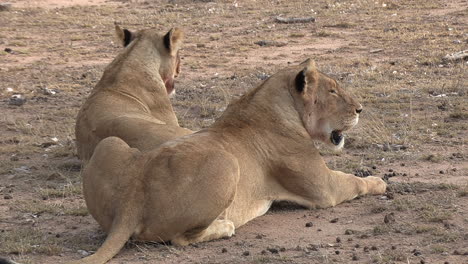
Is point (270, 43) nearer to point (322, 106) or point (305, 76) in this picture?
point (322, 106)

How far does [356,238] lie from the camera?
21.0ft

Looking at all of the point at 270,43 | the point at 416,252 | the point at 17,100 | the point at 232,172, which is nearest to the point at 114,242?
the point at 232,172

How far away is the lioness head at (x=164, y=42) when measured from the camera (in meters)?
9.41

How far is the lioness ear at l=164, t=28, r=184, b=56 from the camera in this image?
370 inches

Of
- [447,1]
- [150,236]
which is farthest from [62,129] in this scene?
[447,1]

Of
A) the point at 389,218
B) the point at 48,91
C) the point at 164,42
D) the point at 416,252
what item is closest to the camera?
the point at 416,252

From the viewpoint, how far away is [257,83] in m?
12.6

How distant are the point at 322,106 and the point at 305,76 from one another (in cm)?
34

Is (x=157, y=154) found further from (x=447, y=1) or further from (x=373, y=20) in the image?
(x=447, y=1)

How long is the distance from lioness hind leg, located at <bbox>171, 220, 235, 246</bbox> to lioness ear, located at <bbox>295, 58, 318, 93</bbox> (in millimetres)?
1253

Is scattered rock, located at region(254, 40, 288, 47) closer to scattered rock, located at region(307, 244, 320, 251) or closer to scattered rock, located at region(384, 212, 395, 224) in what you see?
scattered rock, located at region(384, 212, 395, 224)

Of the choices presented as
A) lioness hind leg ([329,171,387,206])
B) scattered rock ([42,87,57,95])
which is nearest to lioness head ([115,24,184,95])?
lioness hind leg ([329,171,387,206])

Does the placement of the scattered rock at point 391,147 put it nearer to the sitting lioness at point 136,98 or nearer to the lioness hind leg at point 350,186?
the lioness hind leg at point 350,186

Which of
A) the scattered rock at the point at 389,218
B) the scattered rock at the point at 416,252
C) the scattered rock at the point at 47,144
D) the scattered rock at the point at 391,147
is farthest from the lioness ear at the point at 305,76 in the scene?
the scattered rock at the point at 47,144
